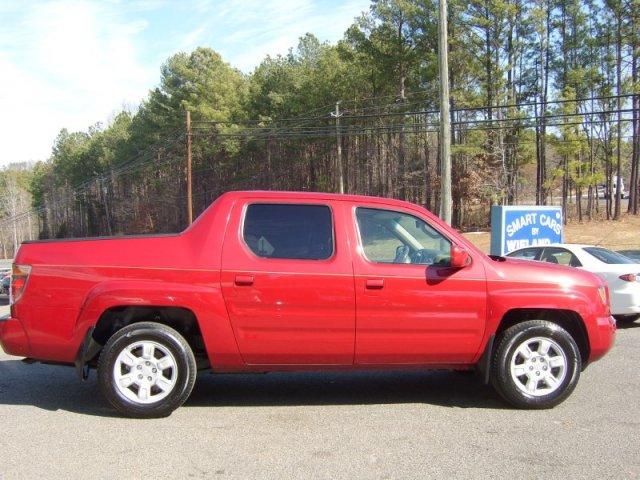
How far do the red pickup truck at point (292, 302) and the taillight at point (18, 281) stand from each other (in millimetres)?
12

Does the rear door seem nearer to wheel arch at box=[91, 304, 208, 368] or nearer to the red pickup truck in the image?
the red pickup truck

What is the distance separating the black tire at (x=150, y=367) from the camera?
5.03 metres

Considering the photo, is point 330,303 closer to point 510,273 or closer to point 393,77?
point 510,273

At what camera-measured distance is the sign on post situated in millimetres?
16938

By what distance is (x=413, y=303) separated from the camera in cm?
514

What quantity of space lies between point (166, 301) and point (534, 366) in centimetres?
317

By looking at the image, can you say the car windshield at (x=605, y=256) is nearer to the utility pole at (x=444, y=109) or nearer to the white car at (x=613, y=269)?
the white car at (x=613, y=269)

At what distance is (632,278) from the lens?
32.3 feet

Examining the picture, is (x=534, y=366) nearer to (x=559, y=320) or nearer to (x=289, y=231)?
(x=559, y=320)

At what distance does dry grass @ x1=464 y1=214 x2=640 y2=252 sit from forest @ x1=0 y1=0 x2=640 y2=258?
2.61 metres

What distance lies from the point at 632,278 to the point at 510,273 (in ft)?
18.5

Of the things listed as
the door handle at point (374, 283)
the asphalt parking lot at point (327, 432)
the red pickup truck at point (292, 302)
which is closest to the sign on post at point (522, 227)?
the asphalt parking lot at point (327, 432)

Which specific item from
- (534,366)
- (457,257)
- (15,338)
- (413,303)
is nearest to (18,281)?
(15,338)

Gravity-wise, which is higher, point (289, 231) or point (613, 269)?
point (289, 231)
